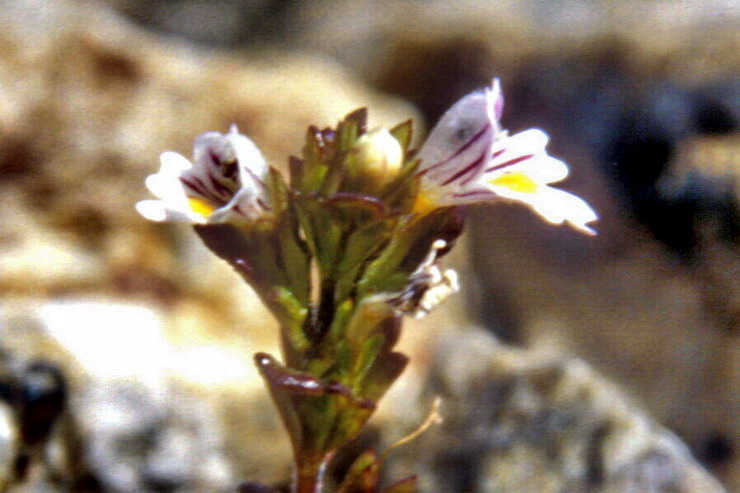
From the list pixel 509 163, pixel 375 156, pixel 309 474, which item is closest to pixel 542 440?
pixel 309 474

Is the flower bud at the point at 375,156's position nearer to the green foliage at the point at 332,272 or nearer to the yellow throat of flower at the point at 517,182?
the green foliage at the point at 332,272

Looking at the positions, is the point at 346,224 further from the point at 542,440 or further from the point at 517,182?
the point at 542,440

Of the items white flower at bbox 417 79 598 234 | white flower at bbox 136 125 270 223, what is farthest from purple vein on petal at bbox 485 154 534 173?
white flower at bbox 136 125 270 223

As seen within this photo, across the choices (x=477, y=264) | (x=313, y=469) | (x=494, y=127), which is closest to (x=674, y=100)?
(x=477, y=264)

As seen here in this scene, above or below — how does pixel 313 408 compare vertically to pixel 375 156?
below

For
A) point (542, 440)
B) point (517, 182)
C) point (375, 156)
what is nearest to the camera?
point (375, 156)

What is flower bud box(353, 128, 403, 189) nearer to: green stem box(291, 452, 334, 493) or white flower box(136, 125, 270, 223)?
white flower box(136, 125, 270, 223)
